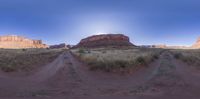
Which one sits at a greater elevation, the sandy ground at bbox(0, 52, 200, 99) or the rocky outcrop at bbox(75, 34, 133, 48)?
the rocky outcrop at bbox(75, 34, 133, 48)

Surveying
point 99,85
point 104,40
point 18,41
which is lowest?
point 99,85

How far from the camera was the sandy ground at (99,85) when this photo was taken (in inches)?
674

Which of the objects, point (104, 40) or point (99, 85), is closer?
point (99, 85)

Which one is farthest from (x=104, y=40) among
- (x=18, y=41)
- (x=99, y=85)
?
(x=99, y=85)

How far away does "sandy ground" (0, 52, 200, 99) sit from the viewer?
17.1 metres

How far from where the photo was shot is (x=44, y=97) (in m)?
16.3

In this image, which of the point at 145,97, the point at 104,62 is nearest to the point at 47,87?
the point at 145,97

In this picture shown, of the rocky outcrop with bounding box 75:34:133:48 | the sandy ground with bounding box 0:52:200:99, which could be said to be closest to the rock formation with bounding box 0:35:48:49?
the rocky outcrop with bounding box 75:34:133:48

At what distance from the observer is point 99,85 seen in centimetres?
2036

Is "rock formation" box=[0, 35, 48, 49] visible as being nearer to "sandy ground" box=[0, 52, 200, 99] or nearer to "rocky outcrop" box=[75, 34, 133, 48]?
"rocky outcrop" box=[75, 34, 133, 48]

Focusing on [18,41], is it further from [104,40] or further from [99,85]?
[99,85]

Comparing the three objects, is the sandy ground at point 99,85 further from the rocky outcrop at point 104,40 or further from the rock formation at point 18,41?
the rock formation at point 18,41

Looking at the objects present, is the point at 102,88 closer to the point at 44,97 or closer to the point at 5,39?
the point at 44,97

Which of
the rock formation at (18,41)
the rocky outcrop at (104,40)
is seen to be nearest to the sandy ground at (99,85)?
the rocky outcrop at (104,40)
